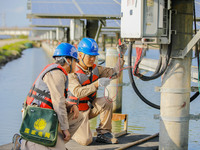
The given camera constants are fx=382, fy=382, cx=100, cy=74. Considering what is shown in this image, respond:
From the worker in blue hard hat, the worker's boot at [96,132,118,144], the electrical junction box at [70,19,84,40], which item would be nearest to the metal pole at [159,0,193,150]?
the worker's boot at [96,132,118,144]

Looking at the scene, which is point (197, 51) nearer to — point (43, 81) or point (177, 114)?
point (177, 114)

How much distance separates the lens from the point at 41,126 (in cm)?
405

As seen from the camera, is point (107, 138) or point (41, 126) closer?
point (41, 126)

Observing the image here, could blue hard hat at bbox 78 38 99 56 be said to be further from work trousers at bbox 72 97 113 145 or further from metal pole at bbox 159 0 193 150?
metal pole at bbox 159 0 193 150

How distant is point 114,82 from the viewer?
8.06 m

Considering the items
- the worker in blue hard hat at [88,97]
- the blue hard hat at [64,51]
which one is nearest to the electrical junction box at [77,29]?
the worker in blue hard hat at [88,97]

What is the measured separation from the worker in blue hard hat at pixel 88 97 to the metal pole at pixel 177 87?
118 centimetres

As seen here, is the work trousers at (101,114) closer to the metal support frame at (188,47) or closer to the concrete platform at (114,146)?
the concrete platform at (114,146)

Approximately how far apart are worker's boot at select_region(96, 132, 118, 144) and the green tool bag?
5.48 ft

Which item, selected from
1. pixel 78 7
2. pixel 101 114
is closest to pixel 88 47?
pixel 101 114

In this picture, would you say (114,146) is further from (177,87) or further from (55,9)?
(55,9)

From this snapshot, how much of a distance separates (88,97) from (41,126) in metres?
1.83

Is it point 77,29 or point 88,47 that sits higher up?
point 77,29

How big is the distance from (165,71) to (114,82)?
3.46 m
